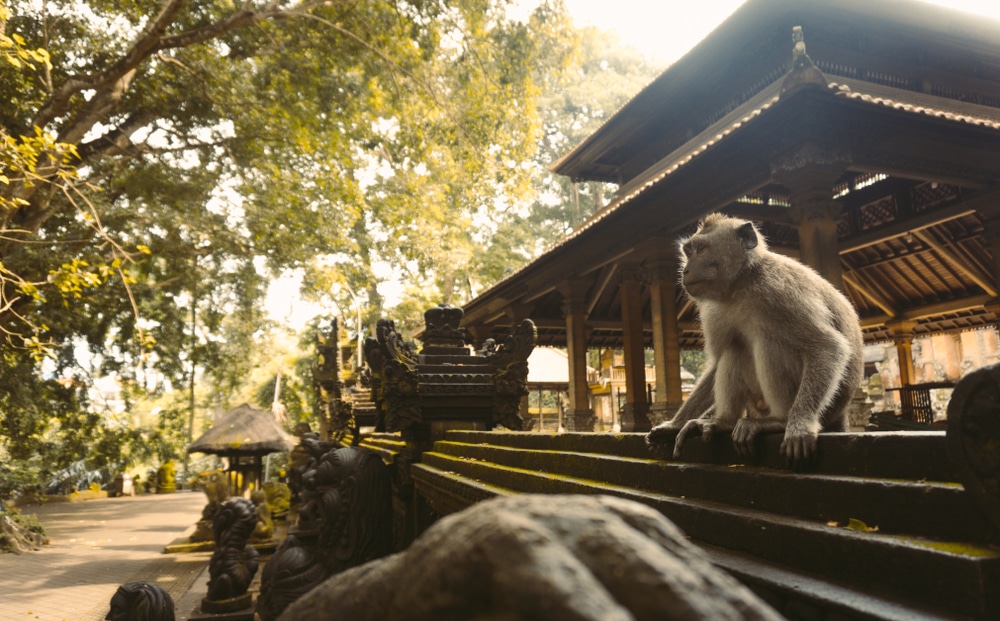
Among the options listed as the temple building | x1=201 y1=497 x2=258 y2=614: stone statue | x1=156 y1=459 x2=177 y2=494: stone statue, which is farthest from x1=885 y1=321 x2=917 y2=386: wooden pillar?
x1=156 y1=459 x2=177 y2=494: stone statue

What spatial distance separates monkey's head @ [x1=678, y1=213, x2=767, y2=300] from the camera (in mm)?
2549

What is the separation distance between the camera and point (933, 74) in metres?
10.0

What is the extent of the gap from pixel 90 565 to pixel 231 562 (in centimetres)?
601

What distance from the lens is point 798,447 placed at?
203 centimetres

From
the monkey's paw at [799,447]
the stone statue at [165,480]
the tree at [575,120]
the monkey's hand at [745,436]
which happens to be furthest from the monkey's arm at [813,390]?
the stone statue at [165,480]

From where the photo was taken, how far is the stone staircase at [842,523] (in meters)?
1.40

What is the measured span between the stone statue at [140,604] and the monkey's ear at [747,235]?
15.1 ft

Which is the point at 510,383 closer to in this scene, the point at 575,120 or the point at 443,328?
the point at 443,328

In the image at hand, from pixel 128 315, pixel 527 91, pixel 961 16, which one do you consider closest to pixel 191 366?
pixel 128 315

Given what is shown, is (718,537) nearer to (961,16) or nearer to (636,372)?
(636,372)

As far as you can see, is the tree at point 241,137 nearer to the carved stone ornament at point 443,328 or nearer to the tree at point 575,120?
the carved stone ornament at point 443,328

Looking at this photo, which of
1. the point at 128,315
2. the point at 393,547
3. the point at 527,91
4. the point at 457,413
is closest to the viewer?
the point at 393,547

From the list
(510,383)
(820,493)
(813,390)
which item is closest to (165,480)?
(510,383)

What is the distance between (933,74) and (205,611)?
1267cm
